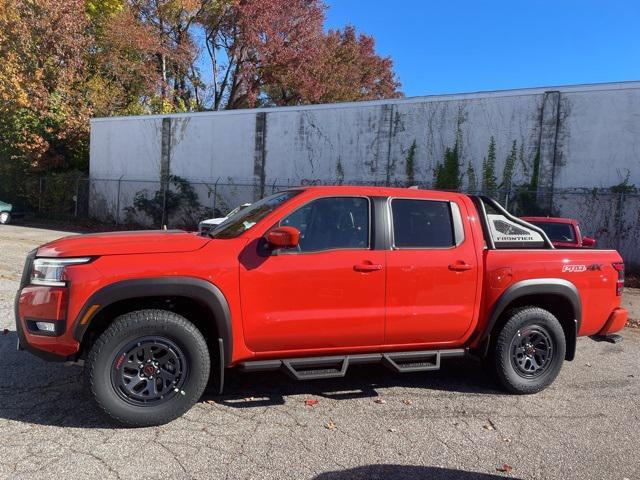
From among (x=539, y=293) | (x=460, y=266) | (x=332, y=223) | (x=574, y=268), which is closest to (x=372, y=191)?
(x=332, y=223)

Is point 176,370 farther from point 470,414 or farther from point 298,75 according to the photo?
point 298,75

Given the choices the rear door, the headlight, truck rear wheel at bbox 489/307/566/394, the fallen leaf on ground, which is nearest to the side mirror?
the rear door

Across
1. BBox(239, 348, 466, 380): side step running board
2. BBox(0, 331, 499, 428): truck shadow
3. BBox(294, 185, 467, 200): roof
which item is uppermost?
BBox(294, 185, 467, 200): roof

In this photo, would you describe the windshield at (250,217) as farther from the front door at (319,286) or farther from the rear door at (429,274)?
the rear door at (429,274)

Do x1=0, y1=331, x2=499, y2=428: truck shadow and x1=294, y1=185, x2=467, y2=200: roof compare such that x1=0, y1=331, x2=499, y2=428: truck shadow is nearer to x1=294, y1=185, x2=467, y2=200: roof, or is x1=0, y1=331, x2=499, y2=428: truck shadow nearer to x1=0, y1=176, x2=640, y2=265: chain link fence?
x1=294, y1=185, x2=467, y2=200: roof

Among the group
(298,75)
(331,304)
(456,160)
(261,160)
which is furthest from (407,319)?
(298,75)

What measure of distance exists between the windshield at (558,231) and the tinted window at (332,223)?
6.77 metres

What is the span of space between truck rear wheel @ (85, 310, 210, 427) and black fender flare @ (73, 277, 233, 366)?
0.16 meters

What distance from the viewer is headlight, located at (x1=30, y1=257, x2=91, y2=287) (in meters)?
4.10

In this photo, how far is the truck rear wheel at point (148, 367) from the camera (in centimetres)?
412

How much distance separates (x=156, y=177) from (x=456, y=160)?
566 inches

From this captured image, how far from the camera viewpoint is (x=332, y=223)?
4773 millimetres

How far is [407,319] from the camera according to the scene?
4801 millimetres

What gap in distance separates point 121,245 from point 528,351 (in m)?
3.72
